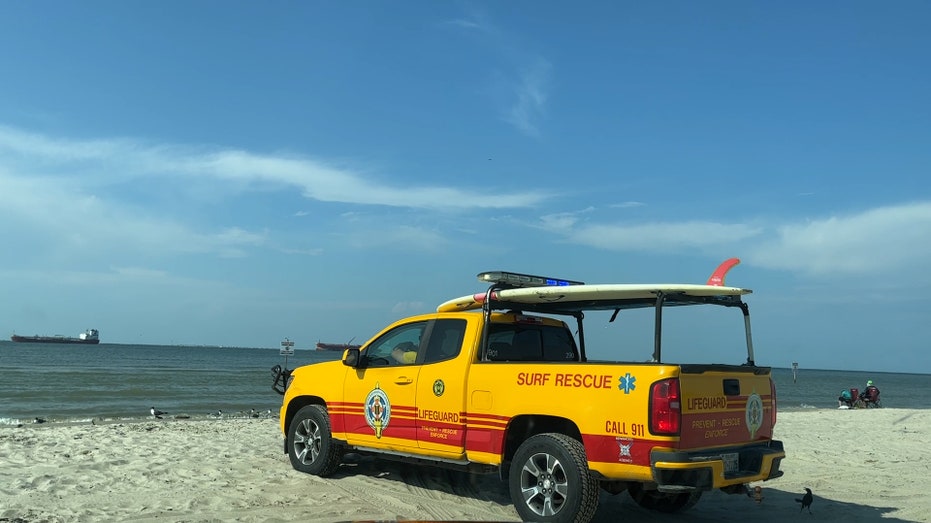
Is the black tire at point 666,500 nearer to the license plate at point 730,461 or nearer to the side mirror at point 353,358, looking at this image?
the license plate at point 730,461

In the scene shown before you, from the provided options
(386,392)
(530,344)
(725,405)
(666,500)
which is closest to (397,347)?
(386,392)

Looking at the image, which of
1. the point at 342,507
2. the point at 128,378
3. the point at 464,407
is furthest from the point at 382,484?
the point at 128,378

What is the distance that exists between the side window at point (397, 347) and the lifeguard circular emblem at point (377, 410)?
0.33 meters

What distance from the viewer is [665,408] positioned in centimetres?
561

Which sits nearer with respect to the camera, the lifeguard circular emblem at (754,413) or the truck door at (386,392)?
the lifeguard circular emblem at (754,413)

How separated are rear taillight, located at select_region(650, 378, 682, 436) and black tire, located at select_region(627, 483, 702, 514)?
2.06 metres

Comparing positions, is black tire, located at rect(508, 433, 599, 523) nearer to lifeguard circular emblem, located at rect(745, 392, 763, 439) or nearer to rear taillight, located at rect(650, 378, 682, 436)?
rear taillight, located at rect(650, 378, 682, 436)

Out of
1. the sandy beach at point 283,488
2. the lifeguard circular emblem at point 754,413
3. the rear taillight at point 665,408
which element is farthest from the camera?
the sandy beach at point 283,488

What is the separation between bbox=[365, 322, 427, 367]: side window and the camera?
7.93m

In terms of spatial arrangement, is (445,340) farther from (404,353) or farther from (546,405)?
(546,405)

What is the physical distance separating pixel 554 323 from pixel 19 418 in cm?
1622

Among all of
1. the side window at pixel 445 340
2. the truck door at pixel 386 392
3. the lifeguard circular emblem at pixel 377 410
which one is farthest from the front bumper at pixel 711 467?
the lifeguard circular emblem at pixel 377 410

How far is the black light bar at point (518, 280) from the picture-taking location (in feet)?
23.6

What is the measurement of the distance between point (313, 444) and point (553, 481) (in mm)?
3494
